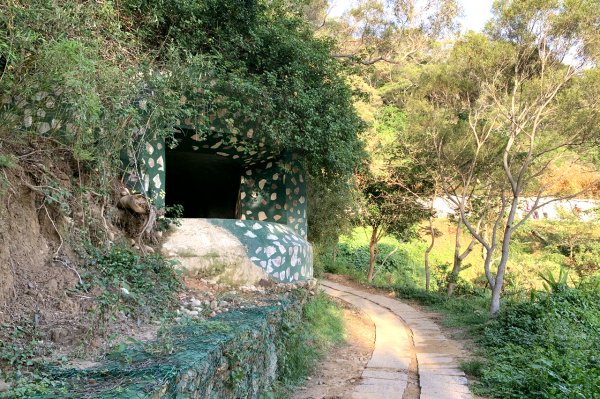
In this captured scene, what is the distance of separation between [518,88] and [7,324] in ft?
32.1

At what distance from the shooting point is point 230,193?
32.5 ft

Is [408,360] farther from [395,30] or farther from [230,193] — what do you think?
[395,30]

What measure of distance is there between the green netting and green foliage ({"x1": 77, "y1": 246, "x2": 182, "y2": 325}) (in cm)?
44

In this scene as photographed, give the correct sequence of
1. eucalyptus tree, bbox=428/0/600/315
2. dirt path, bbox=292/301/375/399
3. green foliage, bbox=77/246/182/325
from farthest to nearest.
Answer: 1. eucalyptus tree, bbox=428/0/600/315
2. dirt path, bbox=292/301/375/399
3. green foliage, bbox=77/246/182/325

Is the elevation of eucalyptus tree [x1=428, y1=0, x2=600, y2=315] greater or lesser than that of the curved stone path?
greater

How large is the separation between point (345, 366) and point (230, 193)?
462cm

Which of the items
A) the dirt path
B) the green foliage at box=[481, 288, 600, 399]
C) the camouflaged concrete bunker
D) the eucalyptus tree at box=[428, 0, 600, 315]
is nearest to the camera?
the green foliage at box=[481, 288, 600, 399]

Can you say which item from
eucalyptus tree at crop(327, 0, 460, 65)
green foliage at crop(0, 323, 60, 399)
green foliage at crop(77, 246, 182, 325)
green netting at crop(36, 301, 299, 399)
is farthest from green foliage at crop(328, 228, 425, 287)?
green foliage at crop(0, 323, 60, 399)

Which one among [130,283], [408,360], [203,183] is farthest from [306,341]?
[203,183]

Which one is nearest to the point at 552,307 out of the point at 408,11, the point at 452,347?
the point at 452,347

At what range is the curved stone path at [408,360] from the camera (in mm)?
5559

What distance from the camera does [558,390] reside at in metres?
4.48

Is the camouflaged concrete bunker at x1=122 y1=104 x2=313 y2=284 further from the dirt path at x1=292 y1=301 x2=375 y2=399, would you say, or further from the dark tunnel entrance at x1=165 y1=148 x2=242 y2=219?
the dirt path at x1=292 y1=301 x2=375 y2=399

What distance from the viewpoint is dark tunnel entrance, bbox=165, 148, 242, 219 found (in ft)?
28.2
